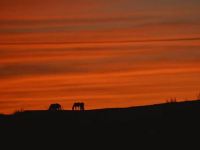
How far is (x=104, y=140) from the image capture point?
48938mm

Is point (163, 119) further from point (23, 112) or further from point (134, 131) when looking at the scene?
point (23, 112)

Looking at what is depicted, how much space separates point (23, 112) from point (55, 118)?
18.5 feet

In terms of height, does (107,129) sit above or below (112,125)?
below

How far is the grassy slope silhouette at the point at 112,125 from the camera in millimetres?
48969

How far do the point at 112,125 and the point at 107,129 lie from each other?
2.17 ft

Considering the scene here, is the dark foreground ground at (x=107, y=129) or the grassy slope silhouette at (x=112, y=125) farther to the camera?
the grassy slope silhouette at (x=112, y=125)

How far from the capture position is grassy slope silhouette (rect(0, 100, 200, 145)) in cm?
4897

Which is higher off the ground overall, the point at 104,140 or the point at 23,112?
the point at 23,112

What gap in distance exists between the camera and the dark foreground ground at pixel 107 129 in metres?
48.4

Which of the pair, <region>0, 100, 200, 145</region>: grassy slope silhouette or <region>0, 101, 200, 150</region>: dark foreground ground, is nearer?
<region>0, 101, 200, 150</region>: dark foreground ground

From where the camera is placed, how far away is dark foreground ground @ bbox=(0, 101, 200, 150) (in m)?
48.4

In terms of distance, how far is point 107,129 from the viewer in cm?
5022

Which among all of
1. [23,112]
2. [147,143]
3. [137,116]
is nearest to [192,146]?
[147,143]

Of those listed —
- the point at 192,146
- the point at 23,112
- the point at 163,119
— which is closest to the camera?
the point at 192,146
